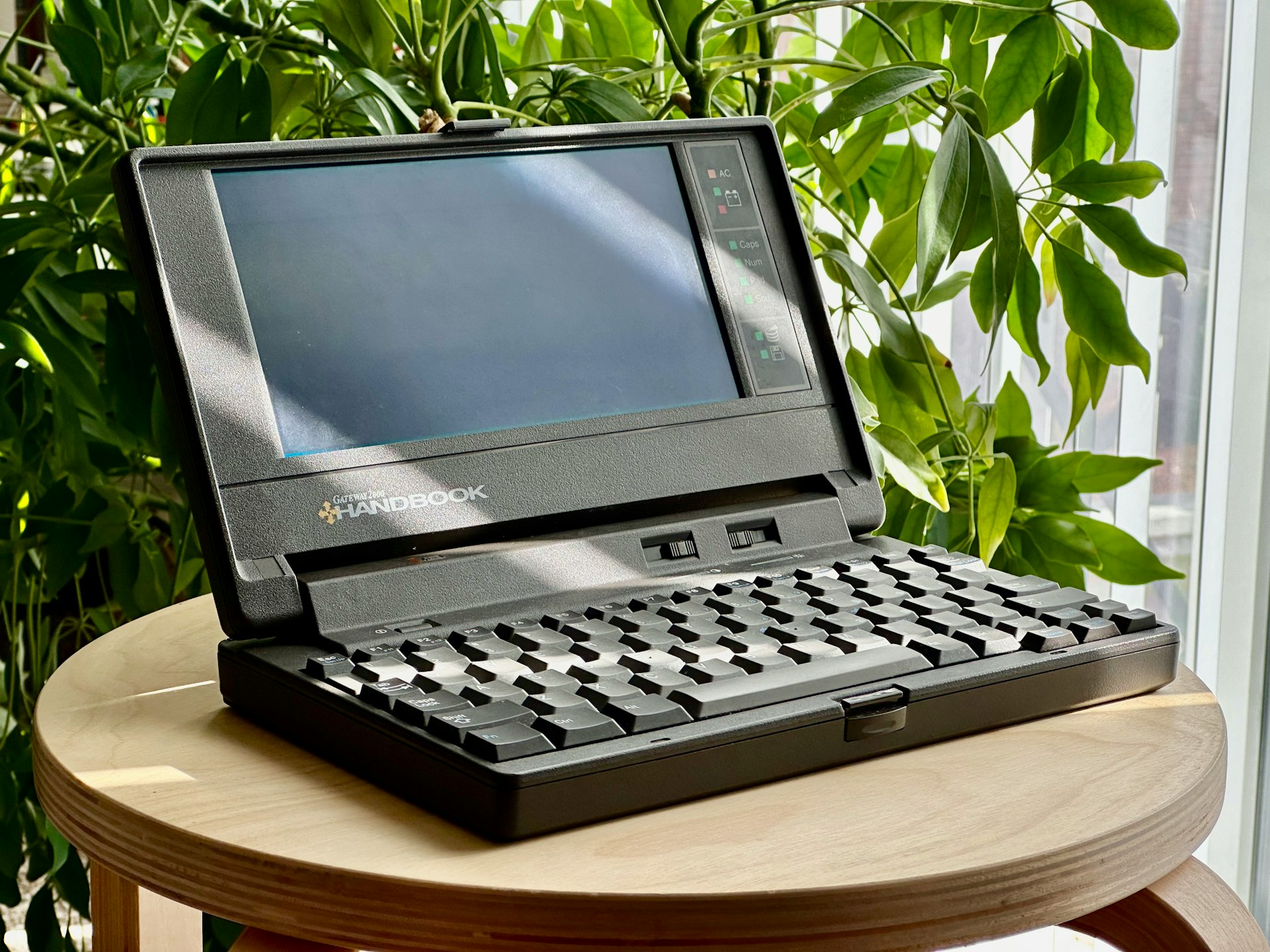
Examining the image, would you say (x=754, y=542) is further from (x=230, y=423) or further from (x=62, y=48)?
(x=62, y=48)

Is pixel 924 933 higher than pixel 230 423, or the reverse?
pixel 230 423

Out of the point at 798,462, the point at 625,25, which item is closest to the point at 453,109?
the point at 798,462

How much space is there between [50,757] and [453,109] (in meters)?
0.46

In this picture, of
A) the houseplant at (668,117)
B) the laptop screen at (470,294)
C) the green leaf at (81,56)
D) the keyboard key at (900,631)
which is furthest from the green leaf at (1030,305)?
the green leaf at (81,56)

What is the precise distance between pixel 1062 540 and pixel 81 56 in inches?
27.6

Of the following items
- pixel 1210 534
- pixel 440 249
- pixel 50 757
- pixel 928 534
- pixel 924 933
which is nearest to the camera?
pixel 924 933

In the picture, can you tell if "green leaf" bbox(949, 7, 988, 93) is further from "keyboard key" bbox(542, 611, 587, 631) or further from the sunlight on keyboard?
the sunlight on keyboard

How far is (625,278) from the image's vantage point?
68 centimetres

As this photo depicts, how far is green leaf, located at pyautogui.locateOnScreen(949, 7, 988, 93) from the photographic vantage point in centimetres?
92

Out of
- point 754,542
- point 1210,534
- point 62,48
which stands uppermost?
point 62,48

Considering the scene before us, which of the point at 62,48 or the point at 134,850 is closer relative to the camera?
the point at 134,850

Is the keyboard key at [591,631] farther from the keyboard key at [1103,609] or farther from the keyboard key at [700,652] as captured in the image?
the keyboard key at [1103,609]

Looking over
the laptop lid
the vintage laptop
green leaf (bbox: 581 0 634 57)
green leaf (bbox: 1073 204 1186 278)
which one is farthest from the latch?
green leaf (bbox: 581 0 634 57)

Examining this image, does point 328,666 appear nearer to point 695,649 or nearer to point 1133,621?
point 695,649
